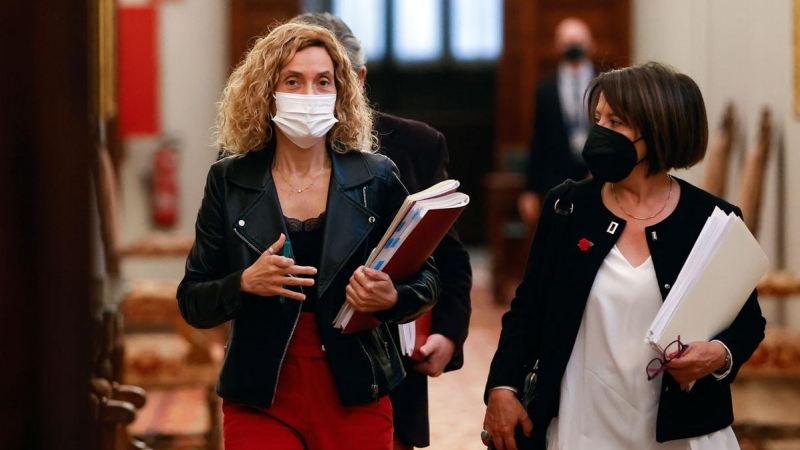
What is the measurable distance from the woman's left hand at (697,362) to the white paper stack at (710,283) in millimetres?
20

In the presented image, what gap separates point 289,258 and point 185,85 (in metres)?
8.05

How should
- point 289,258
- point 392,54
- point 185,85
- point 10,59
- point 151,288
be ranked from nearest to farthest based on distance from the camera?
point 10,59 → point 289,258 → point 151,288 → point 185,85 → point 392,54

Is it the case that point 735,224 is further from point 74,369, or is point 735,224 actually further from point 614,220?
point 74,369

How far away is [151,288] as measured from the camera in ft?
19.7

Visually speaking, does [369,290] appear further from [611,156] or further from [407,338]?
[407,338]

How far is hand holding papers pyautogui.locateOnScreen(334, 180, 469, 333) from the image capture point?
2182 millimetres

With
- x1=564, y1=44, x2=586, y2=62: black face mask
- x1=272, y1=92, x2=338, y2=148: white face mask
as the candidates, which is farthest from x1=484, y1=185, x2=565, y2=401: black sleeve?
x1=564, y1=44, x2=586, y2=62: black face mask

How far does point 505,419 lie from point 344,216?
536 mm

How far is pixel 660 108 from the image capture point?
2.32 m

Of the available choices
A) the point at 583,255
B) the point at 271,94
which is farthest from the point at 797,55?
the point at 271,94

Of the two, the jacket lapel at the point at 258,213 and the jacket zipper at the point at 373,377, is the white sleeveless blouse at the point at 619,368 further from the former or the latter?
the jacket lapel at the point at 258,213

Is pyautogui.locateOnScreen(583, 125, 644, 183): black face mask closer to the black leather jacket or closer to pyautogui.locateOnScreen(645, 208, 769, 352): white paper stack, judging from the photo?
pyautogui.locateOnScreen(645, 208, 769, 352): white paper stack

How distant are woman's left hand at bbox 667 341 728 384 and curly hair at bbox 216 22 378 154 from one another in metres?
0.77

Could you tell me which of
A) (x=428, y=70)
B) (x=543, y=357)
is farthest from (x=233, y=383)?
(x=428, y=70)
